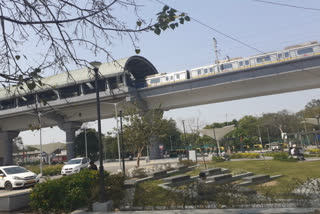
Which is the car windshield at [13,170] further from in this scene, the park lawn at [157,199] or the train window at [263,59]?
the train window at [263,59]

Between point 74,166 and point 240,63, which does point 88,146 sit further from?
point 240,63

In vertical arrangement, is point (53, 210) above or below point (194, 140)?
below

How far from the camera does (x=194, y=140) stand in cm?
3475

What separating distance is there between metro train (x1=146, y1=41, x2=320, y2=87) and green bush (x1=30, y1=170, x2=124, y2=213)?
31.4 metres

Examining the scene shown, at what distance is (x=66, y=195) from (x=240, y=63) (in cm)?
3381

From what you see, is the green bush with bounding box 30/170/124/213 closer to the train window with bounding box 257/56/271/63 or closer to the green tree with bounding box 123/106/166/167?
the green tree with bounding box 123/106/166/167

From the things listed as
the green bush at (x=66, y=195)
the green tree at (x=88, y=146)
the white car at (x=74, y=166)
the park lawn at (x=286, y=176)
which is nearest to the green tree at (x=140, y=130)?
the white car at (x=74, y=166)

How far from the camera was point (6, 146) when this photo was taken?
202 feet

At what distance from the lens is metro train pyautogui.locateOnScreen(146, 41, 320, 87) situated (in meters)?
34.0

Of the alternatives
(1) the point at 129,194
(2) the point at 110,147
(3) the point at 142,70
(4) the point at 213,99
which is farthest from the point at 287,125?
(1) the point at 129,194

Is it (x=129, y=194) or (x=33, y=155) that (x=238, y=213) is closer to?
(x=129, y=194)

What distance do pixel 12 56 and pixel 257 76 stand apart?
35656 mm

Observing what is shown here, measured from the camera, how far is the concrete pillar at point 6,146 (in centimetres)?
6109

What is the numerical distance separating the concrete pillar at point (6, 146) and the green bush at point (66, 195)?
61150 mm
